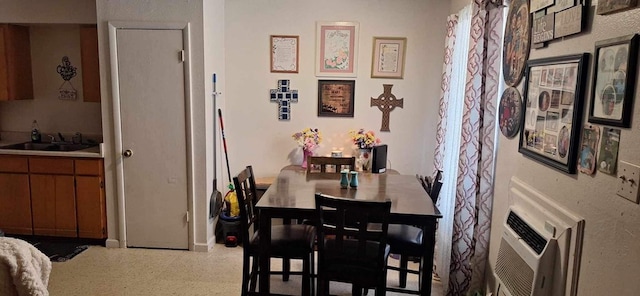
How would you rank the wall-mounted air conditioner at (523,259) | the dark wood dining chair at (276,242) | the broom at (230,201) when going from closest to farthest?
the wall-mounted air conditioner at (523,259) < the dark wood dining chair at (276,242) < the broom at (230,201)

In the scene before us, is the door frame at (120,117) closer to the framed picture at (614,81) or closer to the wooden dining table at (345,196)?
the wooden dining table at (345,196)

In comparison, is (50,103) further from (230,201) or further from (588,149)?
(588,149)

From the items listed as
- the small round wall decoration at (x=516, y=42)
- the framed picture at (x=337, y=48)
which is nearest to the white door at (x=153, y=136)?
the framed picture at (x=337, y=48)

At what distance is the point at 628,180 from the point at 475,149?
4.60ft

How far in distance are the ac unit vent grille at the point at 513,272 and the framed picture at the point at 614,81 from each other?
0.76m

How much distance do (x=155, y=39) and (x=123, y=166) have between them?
112cm

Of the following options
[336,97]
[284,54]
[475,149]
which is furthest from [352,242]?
[284,54]

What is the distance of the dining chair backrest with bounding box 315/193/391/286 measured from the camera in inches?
85.1

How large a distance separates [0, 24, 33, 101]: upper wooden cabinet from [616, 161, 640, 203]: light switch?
4.70 meters

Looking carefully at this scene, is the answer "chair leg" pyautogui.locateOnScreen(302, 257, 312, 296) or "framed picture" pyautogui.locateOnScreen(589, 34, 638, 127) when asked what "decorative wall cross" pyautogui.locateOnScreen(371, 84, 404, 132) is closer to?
"chair leg" pyautogui.locateOnScreen(302, 257, 312, 296)

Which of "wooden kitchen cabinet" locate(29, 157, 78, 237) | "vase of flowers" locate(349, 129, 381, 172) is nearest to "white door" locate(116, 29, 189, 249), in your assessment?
"wooden kitchen cabinet" locate(29, 157, 78, 237)

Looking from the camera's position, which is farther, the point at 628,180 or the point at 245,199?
the point at 245,199

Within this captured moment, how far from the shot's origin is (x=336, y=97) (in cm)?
411

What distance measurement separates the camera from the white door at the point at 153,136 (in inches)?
138
